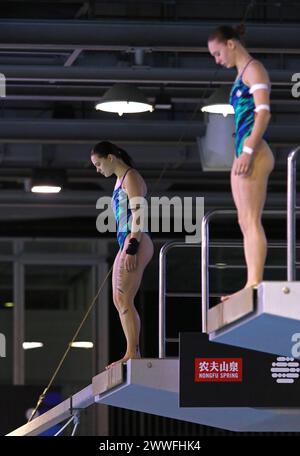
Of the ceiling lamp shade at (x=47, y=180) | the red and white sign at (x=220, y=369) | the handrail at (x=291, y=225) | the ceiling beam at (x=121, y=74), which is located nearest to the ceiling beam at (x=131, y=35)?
the ceiling beam at (x=121, y=74)

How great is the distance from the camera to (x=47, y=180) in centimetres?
1717

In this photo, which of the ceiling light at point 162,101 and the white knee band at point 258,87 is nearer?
the white knee band at point 258,87

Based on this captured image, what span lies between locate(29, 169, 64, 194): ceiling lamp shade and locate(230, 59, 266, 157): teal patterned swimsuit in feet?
28.6

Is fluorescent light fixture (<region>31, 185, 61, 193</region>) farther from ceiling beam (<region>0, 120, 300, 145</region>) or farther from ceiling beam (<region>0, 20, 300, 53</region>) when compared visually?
ceiling beam (<region>0, 20, 300, 53</region>)

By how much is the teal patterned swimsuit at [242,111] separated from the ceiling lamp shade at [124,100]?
15.8 ft

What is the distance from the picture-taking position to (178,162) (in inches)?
741

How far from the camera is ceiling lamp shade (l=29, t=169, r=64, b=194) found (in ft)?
56.3

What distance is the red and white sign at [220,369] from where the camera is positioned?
1146 cm

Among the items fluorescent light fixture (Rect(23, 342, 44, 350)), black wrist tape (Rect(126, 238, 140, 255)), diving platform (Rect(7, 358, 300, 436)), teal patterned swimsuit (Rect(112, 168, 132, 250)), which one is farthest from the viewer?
fluorescent light fixture (Rect(23, 342, 44, 350))

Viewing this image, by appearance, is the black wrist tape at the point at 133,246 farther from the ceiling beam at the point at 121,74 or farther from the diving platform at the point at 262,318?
the ceiling beam at the point at 121,74

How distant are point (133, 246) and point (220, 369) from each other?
151 centimetres

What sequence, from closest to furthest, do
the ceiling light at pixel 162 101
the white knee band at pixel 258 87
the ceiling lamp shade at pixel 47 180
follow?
the white knee band at pixel 258 87 → the ceiling light at pixel 162 101 → the ceiling lamp shade at pixel 47 180

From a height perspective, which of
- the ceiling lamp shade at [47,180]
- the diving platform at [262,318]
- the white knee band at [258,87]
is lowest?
the diving platform at [262,318]

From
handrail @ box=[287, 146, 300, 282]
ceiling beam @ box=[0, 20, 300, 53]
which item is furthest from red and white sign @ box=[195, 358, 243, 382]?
ceiling beam @ box=[0, 20, 300, 53]
